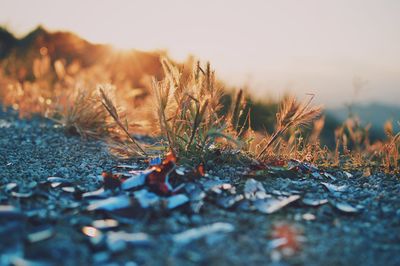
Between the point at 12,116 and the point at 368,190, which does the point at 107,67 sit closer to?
the point at 12,116

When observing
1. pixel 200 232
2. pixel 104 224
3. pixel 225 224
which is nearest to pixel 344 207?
pixel 225 224

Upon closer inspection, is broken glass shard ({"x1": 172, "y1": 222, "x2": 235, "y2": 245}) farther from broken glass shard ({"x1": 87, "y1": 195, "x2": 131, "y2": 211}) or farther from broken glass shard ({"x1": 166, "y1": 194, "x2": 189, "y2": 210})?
broken glass shard ({"x1": 87, "y1": 195, "x2": 131, "y2": 211})

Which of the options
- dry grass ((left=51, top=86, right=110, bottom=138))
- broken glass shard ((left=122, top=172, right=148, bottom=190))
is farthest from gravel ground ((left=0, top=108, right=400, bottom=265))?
dry grass ((left=51, top=86, right=110, bottom=138))

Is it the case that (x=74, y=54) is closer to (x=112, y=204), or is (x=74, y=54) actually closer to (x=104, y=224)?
(x=112, y=204)

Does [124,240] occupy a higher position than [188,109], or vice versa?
[188,109]

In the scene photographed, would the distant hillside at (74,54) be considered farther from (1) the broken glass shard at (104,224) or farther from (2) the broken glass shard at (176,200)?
(1) the broken glass shard at (104,224)

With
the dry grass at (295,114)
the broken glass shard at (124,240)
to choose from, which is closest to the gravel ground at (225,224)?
the broken glass shard at (124,240)

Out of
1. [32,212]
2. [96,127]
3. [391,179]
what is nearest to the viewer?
[32,212]

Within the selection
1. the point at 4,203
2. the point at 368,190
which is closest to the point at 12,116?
the point at 4,203
